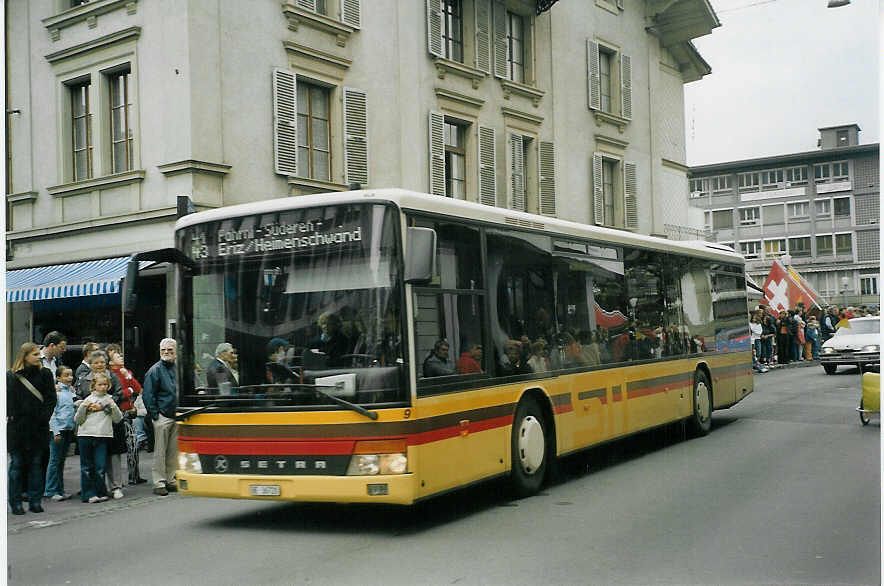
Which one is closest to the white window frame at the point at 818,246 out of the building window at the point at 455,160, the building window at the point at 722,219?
the building window at the point at 722,219

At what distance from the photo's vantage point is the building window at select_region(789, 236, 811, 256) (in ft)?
170

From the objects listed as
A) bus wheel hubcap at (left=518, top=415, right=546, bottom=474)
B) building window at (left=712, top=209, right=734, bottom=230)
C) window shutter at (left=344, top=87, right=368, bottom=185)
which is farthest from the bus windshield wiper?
building window at (left=712, top=209, right=734, bottom=230)

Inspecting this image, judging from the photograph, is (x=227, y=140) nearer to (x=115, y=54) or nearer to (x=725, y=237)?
(x=115, y=54)

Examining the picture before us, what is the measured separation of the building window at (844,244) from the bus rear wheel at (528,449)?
35.0 m

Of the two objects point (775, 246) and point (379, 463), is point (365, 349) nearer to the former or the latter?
point (379, 463)

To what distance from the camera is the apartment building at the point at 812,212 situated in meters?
36.4

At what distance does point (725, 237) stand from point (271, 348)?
6784 centimetres

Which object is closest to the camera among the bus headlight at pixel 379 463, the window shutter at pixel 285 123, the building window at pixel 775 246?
the bus headlight at pixel 379 463

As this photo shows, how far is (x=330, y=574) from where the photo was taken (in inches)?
264

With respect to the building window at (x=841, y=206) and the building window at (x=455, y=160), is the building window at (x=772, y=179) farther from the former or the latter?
the building window at (x=455, y=160)

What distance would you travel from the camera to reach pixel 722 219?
2960 inches

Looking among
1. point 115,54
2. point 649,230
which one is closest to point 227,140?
point 115,54

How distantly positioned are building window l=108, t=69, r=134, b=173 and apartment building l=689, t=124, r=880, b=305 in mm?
14356

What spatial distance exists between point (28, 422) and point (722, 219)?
70.3 meters
